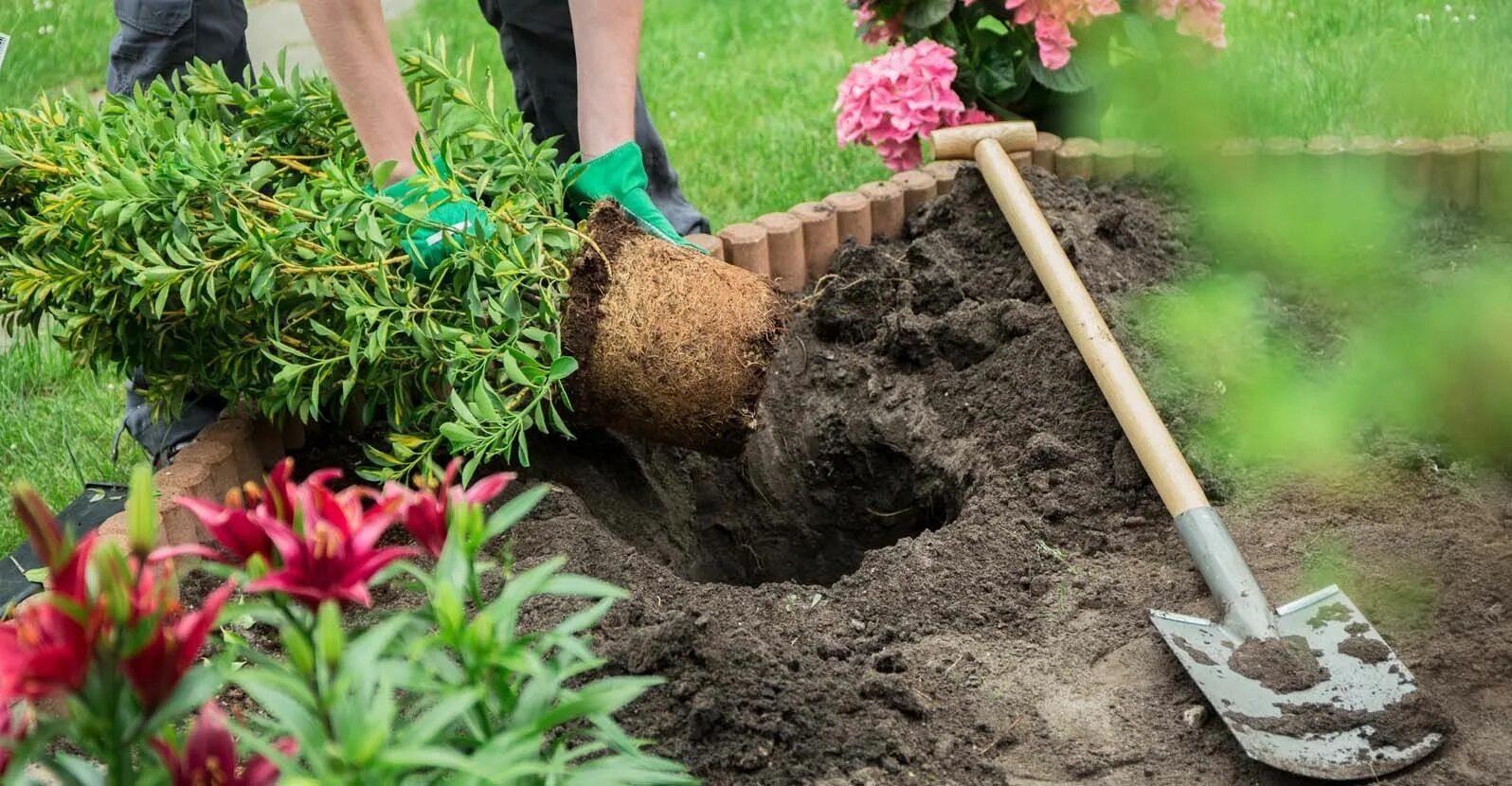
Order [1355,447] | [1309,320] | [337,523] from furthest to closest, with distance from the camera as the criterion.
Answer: [1309,320]
[1355,447]
[337,523]

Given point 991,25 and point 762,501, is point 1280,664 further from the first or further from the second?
point 991,25

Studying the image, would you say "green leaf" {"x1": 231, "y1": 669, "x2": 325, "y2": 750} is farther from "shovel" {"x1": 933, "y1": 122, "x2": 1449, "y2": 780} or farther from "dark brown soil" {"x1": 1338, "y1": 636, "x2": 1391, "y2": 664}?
"dark brown soil" {"x1": 1338, "y1": 636, "x2": 1391, "y2": 664}

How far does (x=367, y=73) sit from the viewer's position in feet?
8.68

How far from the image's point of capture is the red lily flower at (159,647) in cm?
119

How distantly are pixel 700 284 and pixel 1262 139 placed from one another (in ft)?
5.66

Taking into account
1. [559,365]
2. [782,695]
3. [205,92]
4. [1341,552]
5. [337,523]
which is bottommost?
[1341,552]

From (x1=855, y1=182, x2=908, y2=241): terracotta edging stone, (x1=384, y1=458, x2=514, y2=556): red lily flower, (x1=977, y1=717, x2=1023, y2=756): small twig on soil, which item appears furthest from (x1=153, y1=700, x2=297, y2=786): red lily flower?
(x1=855, y1=182, x2=908, y2=241): terracotta edging stone

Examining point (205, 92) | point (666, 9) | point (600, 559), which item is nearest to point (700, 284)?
point (600, 559)

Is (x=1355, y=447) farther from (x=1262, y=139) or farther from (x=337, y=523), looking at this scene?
(x=337, y=523)

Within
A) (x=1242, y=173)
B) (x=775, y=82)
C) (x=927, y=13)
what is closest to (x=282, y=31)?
(x=775, y=82)

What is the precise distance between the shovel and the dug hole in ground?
0.14ft

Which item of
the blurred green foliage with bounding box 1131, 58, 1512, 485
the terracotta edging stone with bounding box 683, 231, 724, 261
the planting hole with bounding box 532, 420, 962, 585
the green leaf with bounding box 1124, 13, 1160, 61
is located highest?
the green leaf with bounding box 1124, 13, 1160, 61

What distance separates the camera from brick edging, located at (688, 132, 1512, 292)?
11.6ft

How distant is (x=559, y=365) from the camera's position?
2.49 meters
